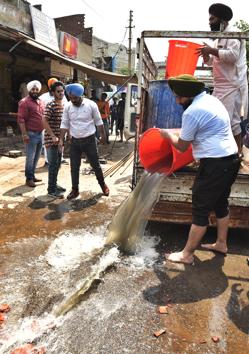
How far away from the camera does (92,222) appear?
489cm

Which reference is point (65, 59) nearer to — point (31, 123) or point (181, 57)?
point (31, 123)

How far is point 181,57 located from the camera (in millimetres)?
5098

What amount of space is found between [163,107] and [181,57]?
0.80 meters

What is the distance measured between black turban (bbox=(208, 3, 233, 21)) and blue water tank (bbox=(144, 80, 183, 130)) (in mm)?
1030

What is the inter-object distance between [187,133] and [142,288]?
1.49 m

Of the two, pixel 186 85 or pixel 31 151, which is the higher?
pixel 186 85

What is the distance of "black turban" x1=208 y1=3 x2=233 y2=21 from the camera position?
4.18m

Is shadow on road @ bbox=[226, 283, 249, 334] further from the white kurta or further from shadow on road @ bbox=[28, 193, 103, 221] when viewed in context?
shadow on road @ bbox=[28, 193, 103, 221]

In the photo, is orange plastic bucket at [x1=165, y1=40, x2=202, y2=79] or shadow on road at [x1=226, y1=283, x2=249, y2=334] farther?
orange plastic bucket at [x1=165, y1=40, x2=202, y2=79]

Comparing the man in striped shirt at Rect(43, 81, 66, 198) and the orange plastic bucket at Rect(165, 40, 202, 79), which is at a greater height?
Result: the orange plastic bucket at Rect(165, 40, 202, 79)

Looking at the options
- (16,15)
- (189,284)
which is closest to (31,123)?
(189,284)

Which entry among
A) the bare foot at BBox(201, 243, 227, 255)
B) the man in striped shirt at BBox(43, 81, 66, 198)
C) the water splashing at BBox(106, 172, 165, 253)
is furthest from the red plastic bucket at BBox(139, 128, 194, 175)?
the man in striped shirt at BBox(43, 81, 66, 198)

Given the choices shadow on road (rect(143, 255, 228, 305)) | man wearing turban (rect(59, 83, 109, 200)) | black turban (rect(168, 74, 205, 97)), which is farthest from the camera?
man wearing turban (rect(59, 83, 109, 200))

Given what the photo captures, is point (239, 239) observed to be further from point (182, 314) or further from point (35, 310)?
point (35, 310)
